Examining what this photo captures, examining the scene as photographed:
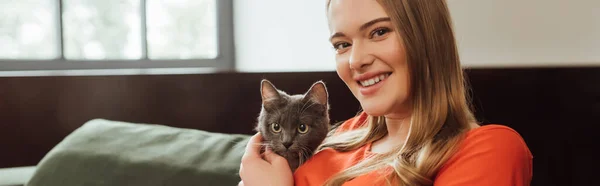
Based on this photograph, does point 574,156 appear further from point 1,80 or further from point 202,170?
point 1,80

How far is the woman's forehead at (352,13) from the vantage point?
950mm

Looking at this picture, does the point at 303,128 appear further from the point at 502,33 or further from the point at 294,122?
the point at 502,33

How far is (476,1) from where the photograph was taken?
5.67 feet

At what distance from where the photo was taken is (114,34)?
8.52 ft

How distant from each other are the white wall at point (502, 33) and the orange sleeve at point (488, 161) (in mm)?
706

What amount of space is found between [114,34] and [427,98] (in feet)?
6.37

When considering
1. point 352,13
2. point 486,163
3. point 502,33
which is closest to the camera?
point 486,163

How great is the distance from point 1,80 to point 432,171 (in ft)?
4.71

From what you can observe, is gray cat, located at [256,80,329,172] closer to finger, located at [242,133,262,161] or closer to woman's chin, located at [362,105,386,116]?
finger, located at [242,133,262,161]

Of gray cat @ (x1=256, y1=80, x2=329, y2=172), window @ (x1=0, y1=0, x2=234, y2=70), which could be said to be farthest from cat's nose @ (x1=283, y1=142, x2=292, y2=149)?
window @ (x1=0, y1=0, x2=234, y2=70)

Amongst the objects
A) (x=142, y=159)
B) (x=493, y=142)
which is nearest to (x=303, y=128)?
(x=493, y=142)

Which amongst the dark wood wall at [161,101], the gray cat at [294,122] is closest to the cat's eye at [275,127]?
the gray cat at [294,122]

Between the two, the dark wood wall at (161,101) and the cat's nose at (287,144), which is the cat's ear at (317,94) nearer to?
the cat's nose at (287,144)

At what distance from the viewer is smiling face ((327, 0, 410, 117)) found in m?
0.95
